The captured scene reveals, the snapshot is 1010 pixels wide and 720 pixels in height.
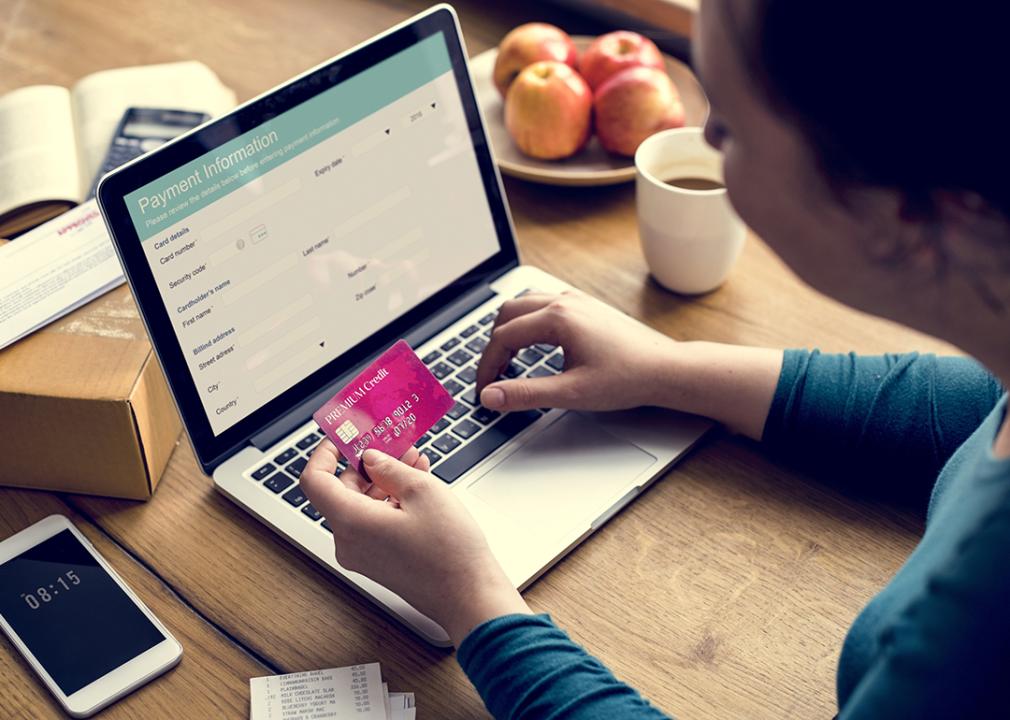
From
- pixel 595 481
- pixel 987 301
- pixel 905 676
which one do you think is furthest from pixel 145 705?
pixel 987 301

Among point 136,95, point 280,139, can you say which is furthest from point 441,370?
point 136,95

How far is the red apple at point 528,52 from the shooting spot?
1.38m

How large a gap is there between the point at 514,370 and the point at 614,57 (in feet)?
1.62

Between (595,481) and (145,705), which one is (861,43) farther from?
(145,705)

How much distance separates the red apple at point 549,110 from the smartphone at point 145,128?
14.7 inches

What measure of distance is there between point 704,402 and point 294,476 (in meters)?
0.38

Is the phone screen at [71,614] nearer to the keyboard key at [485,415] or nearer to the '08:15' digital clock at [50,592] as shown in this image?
the '08:15' digital clock at [50,592]

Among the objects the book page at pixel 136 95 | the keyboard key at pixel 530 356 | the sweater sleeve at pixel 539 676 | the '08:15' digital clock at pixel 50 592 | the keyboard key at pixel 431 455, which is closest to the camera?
the sweater sleeve at pixel 539 676

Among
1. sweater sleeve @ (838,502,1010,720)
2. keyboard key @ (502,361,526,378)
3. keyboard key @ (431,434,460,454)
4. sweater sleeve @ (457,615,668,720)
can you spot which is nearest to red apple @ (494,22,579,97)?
keyboard key @ (502,361,526,378)

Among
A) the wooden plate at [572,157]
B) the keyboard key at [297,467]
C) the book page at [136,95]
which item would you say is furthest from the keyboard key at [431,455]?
the book page at [136,95]

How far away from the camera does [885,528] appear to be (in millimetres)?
950

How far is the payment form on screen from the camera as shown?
3.02ft

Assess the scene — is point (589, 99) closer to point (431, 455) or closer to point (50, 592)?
point (431, 455)

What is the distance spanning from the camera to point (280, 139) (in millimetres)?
961
